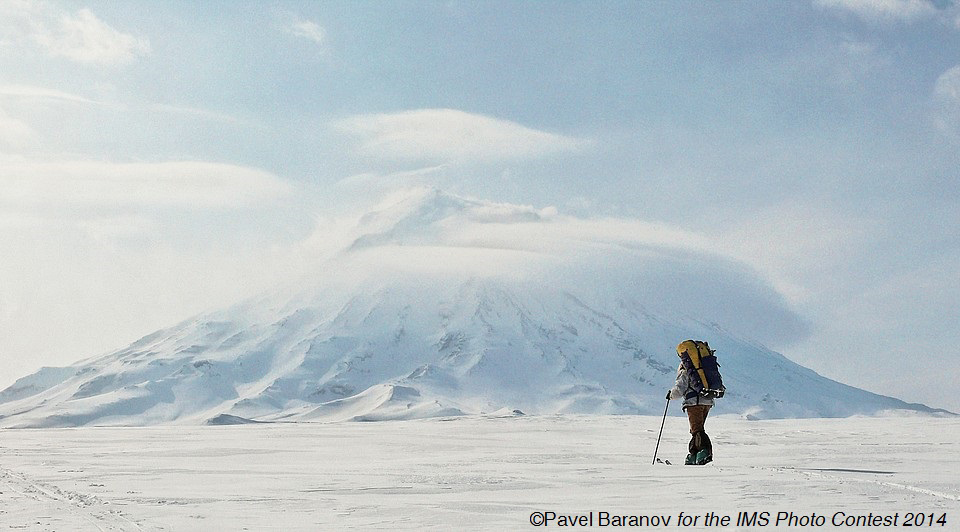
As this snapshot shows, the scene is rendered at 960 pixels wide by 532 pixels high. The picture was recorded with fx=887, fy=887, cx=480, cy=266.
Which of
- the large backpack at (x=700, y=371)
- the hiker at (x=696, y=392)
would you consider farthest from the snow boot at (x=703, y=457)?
the large backpack at (x=700, y=371)

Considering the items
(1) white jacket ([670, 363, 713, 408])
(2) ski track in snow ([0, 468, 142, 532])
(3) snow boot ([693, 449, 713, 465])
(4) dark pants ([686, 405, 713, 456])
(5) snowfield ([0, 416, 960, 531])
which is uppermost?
(1) white jacket ([670, 363, 713, 408])

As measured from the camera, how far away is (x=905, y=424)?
30.3m

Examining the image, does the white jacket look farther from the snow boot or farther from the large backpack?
the snow boot

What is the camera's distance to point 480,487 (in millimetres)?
12914

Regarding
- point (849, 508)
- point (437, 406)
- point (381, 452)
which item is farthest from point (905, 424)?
point (437, 406)

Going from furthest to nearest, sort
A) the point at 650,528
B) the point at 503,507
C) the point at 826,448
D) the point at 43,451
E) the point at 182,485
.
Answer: the point at 43,451 < the point at 826,448 < the point at 182,485 < the point at 503,507 < the point at 650,528

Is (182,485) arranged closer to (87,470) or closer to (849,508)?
(87,470)

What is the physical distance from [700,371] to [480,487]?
574 cm

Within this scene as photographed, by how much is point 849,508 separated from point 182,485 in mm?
9604

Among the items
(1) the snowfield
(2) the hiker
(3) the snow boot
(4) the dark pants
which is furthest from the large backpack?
(1) the snowfield

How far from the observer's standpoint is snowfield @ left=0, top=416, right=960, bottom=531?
9.84 meters

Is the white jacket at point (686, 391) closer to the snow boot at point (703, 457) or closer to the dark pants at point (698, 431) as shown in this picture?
the dark pants at point (698, 431)

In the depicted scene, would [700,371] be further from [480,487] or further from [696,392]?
[480,487]

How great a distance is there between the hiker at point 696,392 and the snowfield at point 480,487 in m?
0.45
